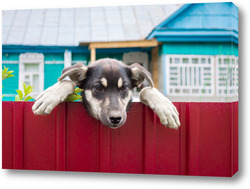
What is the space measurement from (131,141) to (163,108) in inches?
20.4

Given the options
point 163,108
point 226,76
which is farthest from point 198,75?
point 163,108

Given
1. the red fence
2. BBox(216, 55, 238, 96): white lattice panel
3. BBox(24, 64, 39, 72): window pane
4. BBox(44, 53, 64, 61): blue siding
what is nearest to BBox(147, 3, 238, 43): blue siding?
BBox(216, 55, 238, 96): white lattice panel

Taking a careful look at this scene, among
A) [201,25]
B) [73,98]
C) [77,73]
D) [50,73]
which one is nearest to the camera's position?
[77,73]

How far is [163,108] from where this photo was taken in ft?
8.88

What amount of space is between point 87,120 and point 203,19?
1.76 m

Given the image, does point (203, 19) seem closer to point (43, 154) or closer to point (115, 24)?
point (115, 24)

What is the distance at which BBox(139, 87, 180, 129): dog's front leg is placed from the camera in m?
2.70

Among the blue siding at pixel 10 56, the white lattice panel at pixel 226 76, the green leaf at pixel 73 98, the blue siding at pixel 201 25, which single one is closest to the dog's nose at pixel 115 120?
the green leaf at pixel 73 98

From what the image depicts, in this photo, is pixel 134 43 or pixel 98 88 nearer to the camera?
pixel 98 88

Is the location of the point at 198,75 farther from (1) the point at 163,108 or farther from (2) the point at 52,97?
(2) the point at 52,97

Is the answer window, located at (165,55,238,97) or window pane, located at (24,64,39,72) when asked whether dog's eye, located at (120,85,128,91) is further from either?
window pane, located at (24,64,39,72)

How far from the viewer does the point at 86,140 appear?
10.2 feet

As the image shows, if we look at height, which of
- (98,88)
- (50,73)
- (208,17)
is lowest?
(98,88)

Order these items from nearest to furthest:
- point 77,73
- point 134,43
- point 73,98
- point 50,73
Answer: point 77,73 → point 73,98 → point 50,73 → point 134,43
